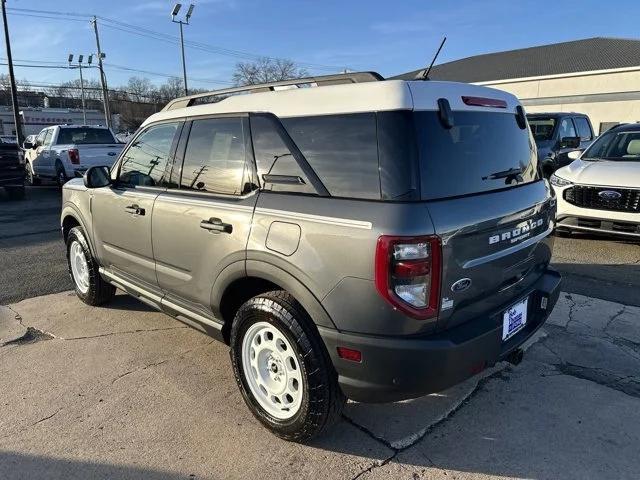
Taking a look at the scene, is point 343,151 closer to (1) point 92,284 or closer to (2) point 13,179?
(1) point 92,284

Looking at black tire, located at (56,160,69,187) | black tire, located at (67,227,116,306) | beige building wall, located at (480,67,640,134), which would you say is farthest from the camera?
beige building wall, located at (480,67,640,134)

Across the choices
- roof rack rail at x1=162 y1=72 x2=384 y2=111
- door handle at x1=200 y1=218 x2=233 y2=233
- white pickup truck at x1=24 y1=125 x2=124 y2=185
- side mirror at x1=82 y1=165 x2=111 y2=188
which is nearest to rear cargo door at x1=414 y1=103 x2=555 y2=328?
roof rack rail at x1=162 y1=72 x2=384 y2=111

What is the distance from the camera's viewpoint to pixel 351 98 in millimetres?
2510

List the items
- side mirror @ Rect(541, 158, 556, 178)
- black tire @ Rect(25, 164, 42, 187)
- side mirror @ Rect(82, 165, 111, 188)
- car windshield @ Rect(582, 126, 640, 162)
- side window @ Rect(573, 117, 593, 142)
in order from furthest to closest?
1. black tire @ Rect(25, 164, 42, 187)
2. side window @ Rect(573, 117, 593, 142)
3. side mirror @ Rect(541, 158, 556, 178)
4. car windshield @ Rect(582, 126, 640, 162)
5. side mirror @ Rect(82, 165, 111, 188)

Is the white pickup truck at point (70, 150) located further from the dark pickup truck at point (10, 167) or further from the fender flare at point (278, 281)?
the fender flare at point (278, 281)

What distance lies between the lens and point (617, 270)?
577 cm

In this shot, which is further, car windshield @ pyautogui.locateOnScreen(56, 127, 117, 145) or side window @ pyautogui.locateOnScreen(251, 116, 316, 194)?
car windshield @ pyautogui.locateOnScreen(56, 127, 117, 145)

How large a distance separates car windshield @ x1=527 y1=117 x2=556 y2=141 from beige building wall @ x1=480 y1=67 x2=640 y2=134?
24207mm

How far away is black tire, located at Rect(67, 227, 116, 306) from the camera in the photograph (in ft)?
15.6

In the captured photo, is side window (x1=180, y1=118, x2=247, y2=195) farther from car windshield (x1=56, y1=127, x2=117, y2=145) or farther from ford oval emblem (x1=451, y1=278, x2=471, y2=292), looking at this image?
car windshield (x1=56, y1=127, x2=117, y2=145)

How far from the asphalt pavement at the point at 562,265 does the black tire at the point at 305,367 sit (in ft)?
11.7

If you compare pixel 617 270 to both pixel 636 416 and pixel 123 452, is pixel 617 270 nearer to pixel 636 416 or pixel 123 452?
pixel 636 416

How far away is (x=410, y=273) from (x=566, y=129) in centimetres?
1054

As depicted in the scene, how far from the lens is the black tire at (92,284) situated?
15.6 feet
